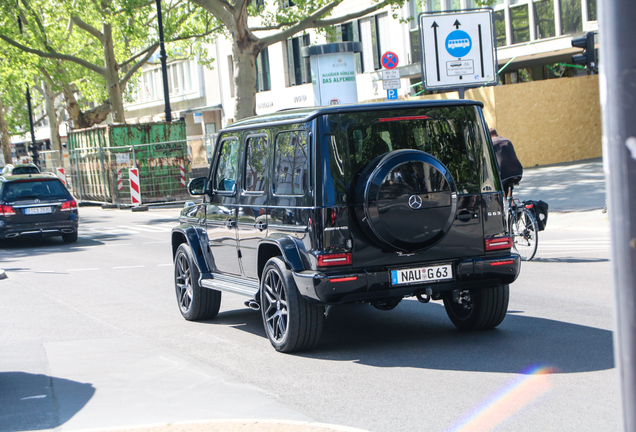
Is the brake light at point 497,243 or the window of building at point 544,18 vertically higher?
the window of building at point 544,18

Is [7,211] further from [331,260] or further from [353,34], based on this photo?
[353,34]

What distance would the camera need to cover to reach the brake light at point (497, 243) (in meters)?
6.61

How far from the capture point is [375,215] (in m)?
6.13

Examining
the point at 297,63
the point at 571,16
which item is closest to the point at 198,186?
the point at 571,16

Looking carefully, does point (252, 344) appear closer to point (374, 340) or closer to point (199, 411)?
point (374, 340)

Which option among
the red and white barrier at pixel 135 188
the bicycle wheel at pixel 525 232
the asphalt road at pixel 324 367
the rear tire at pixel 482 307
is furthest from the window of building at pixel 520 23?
the rear tire at pixel 482 307

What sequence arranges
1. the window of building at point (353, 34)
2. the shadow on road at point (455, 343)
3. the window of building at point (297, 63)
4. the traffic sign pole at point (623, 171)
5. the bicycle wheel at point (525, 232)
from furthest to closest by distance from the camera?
1. the window of building at point (297, 63)
2. the window of building at point (353, 34)
3. the bicycle wheel at point (525, 232)
4. the shadow on road at point (455, 343)
5. the traffic sign pole at point (623, 171)

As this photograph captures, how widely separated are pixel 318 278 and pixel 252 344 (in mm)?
1405

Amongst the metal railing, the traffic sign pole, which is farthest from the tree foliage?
the traffic sign pole

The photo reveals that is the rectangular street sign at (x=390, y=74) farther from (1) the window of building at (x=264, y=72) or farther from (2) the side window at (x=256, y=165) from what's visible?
(1) the window of building at (x=264, y=72)

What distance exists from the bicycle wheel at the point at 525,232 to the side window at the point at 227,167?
4817mm

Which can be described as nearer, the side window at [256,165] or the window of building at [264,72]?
the side window at [256,165]

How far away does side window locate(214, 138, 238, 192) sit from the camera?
780cm

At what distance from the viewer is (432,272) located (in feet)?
21.0
